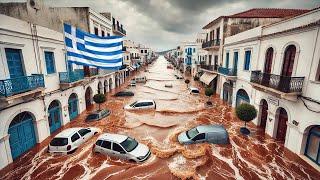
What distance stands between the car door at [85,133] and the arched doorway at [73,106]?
5498mm

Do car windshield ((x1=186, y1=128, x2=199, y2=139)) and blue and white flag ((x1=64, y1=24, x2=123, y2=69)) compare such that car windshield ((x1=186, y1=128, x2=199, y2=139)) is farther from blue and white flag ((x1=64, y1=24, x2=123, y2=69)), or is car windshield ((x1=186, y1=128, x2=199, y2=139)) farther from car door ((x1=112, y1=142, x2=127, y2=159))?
blue and white flag ((x1=64, y1=24, x2=123, y2=69))

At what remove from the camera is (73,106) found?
18578 millimetres

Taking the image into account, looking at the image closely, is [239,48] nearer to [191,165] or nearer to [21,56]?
[191,165]

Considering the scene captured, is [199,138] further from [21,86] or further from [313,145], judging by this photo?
[21,86]

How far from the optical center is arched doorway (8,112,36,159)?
36.4ft

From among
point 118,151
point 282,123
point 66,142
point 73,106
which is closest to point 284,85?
point 282,123

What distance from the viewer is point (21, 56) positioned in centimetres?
1145

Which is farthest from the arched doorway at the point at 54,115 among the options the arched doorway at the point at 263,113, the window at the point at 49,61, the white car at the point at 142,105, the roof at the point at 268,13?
the roof at the point at 268,13

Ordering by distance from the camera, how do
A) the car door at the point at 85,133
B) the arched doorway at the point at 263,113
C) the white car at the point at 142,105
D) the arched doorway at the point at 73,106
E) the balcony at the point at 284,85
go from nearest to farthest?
the balcony at the point at 284,85
the car door at the point at 85,133
the arched doorway at the point at 263,113
the arched doorway at the point at 73,106
the white car at the point at 142,105

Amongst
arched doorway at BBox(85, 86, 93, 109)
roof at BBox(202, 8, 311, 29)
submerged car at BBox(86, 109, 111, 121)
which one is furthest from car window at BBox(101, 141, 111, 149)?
roof at BBox(202, 8, 311, 29)

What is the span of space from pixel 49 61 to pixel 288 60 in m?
18.1

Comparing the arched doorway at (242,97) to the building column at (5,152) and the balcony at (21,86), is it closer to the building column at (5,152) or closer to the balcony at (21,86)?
the balcony at (21,86)

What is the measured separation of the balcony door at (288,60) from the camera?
1163cm

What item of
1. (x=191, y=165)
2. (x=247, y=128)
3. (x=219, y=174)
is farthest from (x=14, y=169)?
(x=247, y=128)
